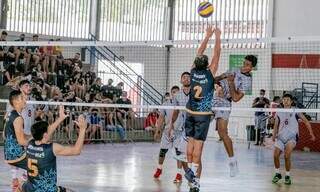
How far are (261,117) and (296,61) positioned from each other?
5071 mm

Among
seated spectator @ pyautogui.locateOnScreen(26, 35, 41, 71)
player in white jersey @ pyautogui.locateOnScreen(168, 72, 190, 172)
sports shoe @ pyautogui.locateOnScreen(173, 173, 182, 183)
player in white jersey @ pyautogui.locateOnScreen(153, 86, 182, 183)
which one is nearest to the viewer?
player in white jersey @ pyautogui.locateOnScreen(168, 72, 190, 172)

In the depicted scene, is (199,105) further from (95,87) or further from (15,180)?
(95,87)

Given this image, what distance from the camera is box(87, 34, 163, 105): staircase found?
3206cm

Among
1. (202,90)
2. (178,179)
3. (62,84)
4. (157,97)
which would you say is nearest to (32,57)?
(62,84)

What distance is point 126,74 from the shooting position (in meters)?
32.2

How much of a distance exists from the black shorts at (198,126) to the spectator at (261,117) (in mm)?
15777

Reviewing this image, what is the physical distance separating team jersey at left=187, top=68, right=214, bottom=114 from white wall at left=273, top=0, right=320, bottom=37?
22.0m

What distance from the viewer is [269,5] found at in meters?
33.2

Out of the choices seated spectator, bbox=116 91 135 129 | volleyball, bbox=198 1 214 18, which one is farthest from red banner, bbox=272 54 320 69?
volleyball, bbox=198 1 214 18

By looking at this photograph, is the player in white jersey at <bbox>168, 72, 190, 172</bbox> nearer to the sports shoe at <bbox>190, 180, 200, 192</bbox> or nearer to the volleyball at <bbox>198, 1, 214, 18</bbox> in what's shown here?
the volleyball at <bbox>198, 1, 214, 18</bbox>

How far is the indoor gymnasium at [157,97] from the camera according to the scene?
10367mm

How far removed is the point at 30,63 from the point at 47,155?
17.2 meters

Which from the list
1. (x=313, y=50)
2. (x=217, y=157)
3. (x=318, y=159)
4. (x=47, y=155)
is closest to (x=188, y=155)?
(x=47, y=155)

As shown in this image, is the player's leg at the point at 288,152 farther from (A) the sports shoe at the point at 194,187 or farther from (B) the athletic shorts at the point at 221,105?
(A) the sports shoe at the point at 194,187
